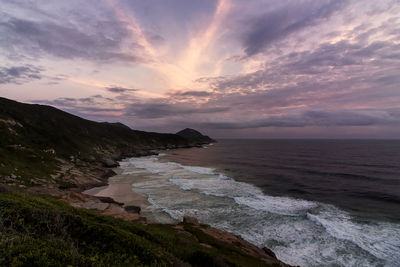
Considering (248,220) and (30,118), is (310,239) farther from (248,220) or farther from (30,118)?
(30,118)

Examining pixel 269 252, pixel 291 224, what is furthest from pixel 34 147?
pixel 291 224

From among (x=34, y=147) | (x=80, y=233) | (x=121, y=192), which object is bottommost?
(x=121, y=192)

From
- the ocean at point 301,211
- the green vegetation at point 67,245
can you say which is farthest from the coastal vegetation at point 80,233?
the ocean at point 301,211

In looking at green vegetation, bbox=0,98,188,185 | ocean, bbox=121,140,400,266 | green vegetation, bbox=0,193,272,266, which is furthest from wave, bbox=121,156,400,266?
green vegetation, bbox=0,98,188,185

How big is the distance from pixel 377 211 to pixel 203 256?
27.9 meters

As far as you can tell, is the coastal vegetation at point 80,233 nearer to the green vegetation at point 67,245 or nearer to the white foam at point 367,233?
the green vegetation at point 67,245

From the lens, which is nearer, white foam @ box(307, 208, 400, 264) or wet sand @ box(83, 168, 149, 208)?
white foam @ box(307, 208, 400, 264)

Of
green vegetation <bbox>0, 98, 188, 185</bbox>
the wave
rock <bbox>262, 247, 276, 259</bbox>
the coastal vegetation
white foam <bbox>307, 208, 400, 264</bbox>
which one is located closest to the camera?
the coastal vegetation

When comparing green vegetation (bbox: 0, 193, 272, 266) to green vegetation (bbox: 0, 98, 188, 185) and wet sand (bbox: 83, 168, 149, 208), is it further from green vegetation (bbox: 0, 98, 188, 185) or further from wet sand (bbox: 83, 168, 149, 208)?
green vegetation (bbox: 0, 98, 188, 185)

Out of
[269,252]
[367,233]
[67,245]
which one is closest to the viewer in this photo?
[67,245]

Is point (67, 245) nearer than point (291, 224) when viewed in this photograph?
Yes

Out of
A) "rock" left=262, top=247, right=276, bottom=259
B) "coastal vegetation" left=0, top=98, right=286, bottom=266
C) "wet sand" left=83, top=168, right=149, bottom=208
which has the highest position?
"coastal vegetation" left=0, top=98, right=286, bottom=266

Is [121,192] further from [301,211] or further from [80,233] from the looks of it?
[301,211]

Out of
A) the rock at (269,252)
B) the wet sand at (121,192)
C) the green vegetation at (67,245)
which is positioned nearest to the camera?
the green vegetation at (67,245)
